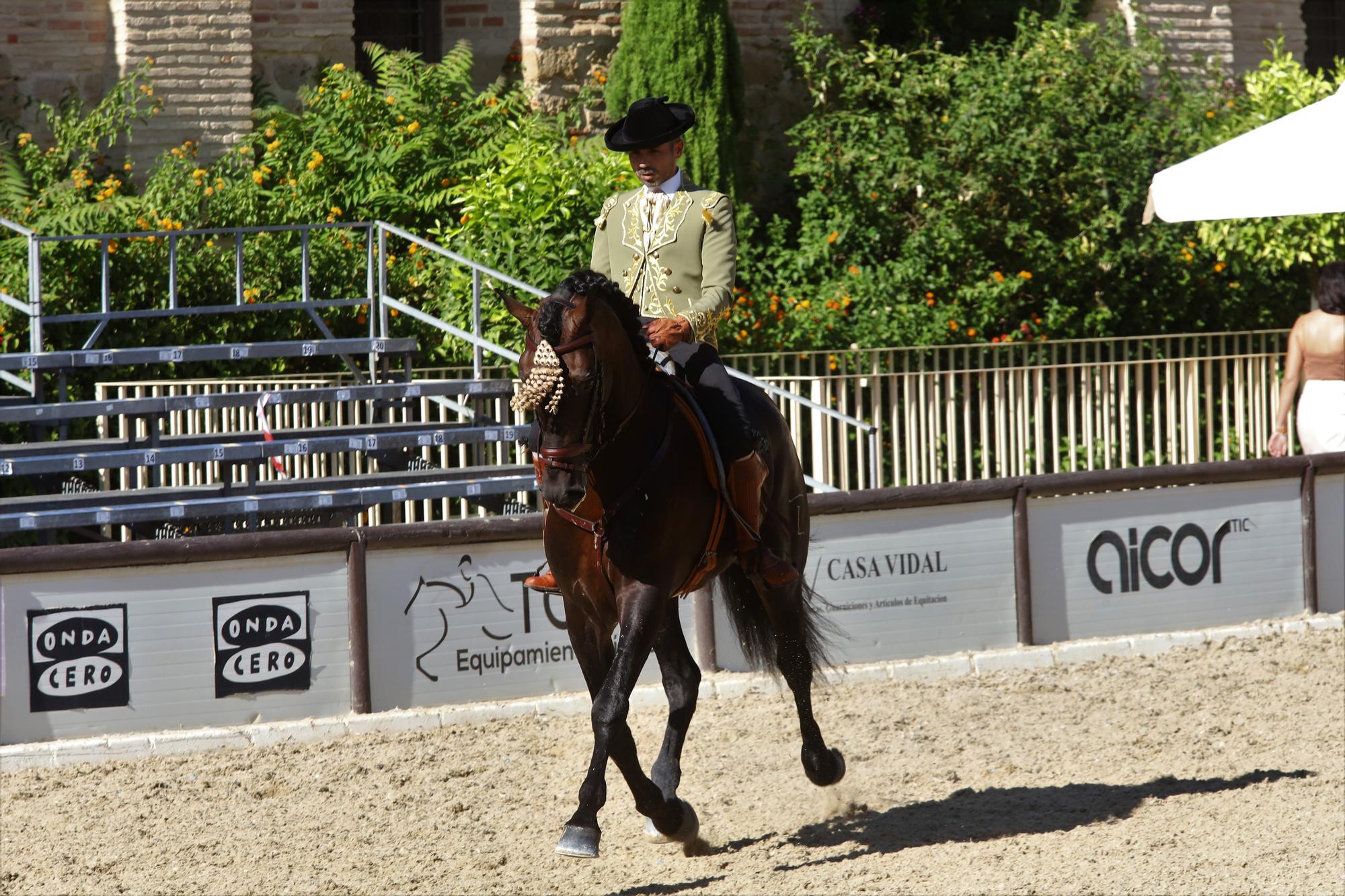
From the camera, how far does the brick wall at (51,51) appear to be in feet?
43.0

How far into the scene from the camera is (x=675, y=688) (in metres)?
6.43

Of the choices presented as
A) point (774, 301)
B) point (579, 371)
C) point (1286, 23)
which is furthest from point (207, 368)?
point (1286, 23)

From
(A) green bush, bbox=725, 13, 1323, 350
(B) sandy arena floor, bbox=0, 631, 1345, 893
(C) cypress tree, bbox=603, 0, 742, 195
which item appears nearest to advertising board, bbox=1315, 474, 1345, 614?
(B) sandy arena floor, bbox=0, 631, 1345, 893

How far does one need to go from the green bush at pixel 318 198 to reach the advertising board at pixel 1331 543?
6081mm

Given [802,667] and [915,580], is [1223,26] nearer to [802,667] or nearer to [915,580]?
[915,580]

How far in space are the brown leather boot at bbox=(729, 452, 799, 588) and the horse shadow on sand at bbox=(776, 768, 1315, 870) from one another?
1126mm

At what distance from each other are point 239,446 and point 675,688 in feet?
14.5

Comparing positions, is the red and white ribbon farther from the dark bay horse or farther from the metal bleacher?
the dark bay horse

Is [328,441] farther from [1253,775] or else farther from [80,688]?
[1253,775]

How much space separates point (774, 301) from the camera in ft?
43.3

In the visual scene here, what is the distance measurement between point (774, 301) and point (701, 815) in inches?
281

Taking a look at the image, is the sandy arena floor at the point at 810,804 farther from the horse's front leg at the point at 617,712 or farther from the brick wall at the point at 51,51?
the brick wall at the point at 51,51

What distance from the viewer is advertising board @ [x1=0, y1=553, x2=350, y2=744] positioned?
7.38 metres

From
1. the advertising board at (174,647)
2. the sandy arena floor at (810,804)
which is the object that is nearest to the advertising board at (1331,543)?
the sandy arena floor at (810,804)
